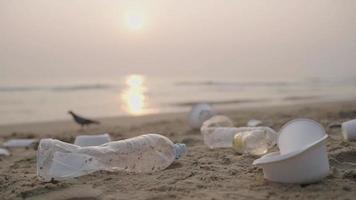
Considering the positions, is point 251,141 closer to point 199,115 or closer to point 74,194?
point 74,194

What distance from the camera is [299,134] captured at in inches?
146

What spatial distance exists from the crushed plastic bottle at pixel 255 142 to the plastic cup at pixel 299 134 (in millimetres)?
914

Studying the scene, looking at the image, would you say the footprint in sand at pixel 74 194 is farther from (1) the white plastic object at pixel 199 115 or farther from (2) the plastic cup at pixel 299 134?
(1) the white plastic object at pixel 199 115

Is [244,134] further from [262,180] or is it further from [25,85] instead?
[25,85]

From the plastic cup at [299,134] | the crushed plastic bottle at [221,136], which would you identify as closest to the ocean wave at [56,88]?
the crushed plastic bottle at [221,136]

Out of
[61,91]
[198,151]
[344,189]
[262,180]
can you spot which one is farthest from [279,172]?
[61,91]

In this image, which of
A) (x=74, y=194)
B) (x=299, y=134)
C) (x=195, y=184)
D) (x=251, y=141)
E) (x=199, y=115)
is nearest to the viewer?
(x=74, y=194)

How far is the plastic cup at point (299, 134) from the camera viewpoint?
365 centimetres

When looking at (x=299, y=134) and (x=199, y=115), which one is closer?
(x=299, y=134)

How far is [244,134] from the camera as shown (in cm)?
499

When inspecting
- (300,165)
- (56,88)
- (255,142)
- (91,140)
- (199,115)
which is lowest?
(300,165)

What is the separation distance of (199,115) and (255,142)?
2.89m

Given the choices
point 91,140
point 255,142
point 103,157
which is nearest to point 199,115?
point 91,140

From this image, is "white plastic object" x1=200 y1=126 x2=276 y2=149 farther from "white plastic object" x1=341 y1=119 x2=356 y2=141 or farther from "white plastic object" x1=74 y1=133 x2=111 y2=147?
"white plastic object" x1=74 y1=133 x2=111 y2=147
